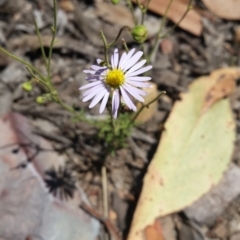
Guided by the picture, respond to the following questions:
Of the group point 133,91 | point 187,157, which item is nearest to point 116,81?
point 133,91

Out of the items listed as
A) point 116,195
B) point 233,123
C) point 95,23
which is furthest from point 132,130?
point 95,23

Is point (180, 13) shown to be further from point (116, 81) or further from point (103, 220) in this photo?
point (103, 220)

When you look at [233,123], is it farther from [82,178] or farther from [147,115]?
[82,178]

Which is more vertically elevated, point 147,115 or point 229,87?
point 229,87

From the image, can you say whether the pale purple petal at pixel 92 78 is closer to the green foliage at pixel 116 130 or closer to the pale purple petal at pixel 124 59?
the pale purple petal at pixel 124 59

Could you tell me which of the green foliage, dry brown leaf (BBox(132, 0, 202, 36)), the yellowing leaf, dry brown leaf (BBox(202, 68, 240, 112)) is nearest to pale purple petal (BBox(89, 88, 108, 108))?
the green foliage
